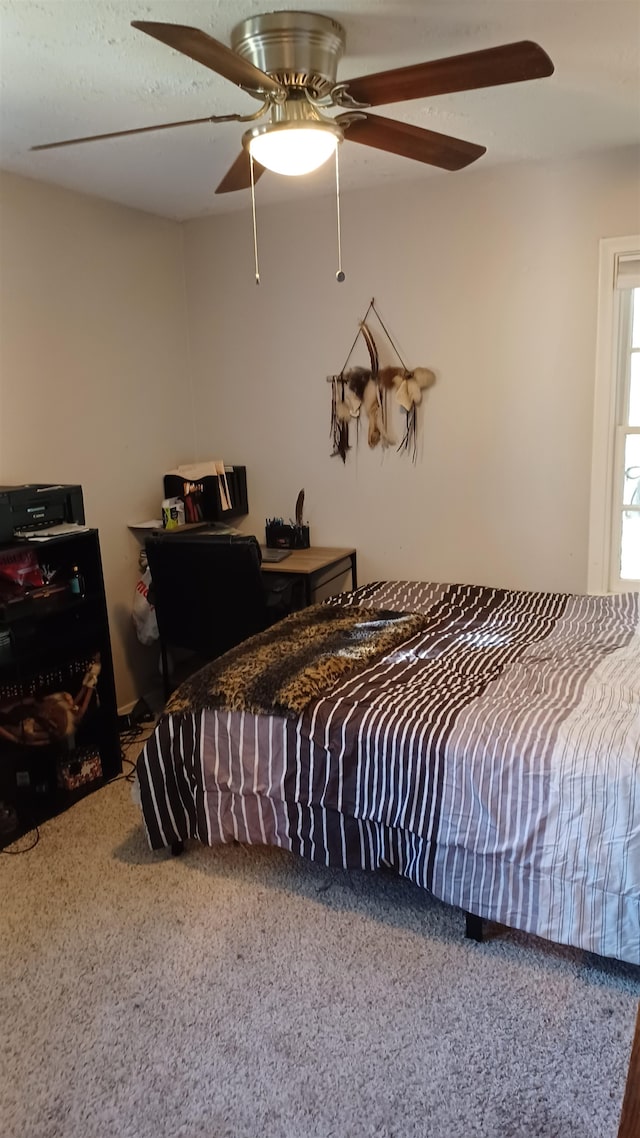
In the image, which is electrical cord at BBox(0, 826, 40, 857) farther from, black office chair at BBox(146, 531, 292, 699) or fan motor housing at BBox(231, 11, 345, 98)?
fan motor housing at BBox(231, 11, 345, 98)

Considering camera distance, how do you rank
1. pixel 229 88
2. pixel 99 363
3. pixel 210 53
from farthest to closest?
pixel 99 363
pixel 229 88
pixel 210 53

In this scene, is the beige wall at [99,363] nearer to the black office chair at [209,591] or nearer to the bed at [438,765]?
the black office chair at [209,591]

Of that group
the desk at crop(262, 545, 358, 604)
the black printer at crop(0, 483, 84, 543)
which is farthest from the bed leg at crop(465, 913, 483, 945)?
the black printer at crop(0, 483, 84, 543)

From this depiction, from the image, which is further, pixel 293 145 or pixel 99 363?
pixel 99 363

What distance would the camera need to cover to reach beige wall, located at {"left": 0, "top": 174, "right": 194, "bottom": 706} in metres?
2.92

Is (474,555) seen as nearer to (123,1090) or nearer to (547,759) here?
(547,759)

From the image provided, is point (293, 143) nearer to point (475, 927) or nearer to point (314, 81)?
point (314, 81)

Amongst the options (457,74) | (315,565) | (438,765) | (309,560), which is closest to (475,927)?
(438,765)

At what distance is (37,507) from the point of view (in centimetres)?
268

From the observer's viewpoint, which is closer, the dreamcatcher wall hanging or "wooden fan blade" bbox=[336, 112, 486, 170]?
"wooden fan blade" bbox=[336, 112, 486, 170]

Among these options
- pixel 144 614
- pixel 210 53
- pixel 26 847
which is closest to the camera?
pixel 210 53

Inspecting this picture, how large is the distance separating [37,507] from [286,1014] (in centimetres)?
183

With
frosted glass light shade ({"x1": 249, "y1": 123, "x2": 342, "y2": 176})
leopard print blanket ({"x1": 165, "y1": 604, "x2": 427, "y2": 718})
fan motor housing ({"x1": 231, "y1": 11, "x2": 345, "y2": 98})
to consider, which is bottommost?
leopard print blanket ({"x1": 165, "y1": 604, "x2": 427, "y2": 718})

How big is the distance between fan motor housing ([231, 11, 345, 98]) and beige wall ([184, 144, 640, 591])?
57.5 inches
